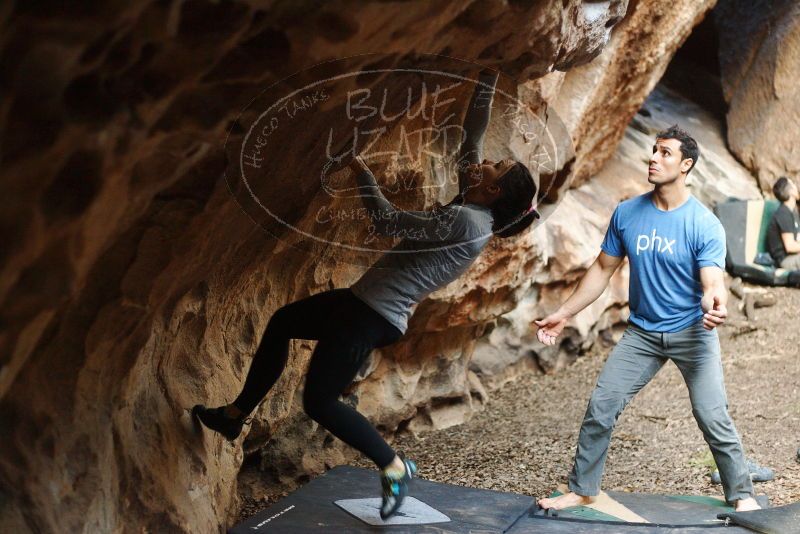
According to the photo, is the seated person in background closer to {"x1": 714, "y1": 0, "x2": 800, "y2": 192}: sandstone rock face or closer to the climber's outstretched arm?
{"x1": 714, "y1": 0, "x2": 800, "y2": 192}: sandstone rock face

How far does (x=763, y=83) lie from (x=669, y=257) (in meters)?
5.70

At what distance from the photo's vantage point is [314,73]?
99.3 inches

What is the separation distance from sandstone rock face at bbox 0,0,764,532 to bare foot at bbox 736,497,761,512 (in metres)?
1.79

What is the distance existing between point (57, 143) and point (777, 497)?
3800 millimetres

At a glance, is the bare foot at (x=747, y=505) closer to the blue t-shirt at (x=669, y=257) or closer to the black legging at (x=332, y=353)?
the blue t-shirt at (x=669, y=257)

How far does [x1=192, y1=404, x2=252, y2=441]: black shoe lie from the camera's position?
347 cm

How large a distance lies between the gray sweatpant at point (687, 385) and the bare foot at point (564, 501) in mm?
42

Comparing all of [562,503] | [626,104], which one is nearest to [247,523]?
[562,503]

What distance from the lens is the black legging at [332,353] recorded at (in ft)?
10.7

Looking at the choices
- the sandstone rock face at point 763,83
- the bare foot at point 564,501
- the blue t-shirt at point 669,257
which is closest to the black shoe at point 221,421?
the bare foot at point 564,501

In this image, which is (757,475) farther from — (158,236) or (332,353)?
(158,236)

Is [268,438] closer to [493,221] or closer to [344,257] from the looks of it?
[344,257]

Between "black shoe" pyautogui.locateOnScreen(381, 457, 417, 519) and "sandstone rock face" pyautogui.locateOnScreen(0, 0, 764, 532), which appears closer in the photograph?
"sandstone rock face" pyautogui.locateOnScreen(0, 0, 764, 532)

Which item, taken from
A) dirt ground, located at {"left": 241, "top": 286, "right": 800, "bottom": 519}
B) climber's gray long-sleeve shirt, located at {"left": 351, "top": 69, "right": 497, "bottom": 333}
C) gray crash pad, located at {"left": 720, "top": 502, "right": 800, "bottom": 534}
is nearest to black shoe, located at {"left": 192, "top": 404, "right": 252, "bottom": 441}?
climber's gray long-sleeve shirt, located at {"left": 351, "top": 69, "right": 497, "bottom": 333}
